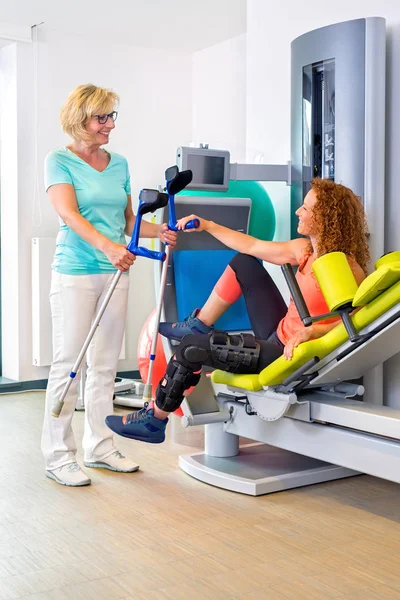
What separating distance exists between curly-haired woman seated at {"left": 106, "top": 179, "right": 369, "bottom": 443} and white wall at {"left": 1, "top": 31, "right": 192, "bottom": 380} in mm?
2407

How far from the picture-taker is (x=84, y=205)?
10.3ft

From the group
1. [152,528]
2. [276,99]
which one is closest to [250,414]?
[152,528]

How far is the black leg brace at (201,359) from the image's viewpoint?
9.59 feet

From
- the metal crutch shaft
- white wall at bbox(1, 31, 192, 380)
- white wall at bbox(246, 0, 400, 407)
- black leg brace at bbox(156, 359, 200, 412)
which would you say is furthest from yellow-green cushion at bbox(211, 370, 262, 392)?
white wall at bbox(1, 31, 192, 380)

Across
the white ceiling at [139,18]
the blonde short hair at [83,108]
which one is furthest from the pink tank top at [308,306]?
the white ceiling at [139,18]

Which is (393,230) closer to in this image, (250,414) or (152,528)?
(250,414)

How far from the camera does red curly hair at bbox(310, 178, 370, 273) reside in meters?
2.95

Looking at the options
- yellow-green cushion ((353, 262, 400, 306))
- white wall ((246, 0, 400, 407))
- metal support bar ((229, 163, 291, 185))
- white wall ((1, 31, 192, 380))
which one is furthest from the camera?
white wall ((1, 31, 192, 380))

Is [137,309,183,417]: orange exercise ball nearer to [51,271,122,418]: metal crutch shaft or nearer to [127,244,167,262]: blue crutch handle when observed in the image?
[51,271,122,418]: metal crutch shaft

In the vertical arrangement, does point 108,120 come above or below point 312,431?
above

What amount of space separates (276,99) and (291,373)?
182cm

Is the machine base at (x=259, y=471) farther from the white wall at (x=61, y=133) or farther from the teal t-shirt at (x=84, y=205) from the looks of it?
the white wall at (x=61, y=133)

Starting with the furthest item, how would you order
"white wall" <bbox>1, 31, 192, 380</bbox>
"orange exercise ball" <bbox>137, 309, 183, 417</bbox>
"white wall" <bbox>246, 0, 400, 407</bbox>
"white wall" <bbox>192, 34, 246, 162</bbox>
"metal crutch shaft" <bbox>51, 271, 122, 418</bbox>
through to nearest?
1. "white wall" <bbox>192, 34, 246, 162</bbox>
2. "white wall" <bbox>1, 31, 192, 380</bbox>
3. "orange exercise ball" <bbox>137, 309, 183, 417</bbox>
4. "white wall" <bbox>246, 0, 400, 407</bbox>
5. "metal crutch shaft" <bbox>51, 271, 122, 418</bbox>

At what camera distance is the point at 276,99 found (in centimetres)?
409
